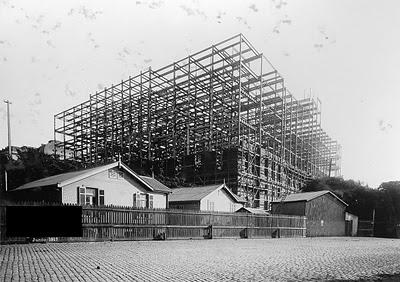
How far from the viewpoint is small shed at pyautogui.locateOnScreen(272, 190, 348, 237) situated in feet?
105

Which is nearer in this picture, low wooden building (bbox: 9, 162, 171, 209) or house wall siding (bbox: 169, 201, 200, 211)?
low wooden building (bbox: 9, 162, 171, 209)

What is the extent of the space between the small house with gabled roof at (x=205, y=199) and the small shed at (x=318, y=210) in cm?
490

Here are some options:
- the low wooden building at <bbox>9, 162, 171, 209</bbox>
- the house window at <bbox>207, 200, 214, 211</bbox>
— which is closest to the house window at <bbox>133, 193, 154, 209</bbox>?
the low wooden building at <bbox>9, 162, 171, 209</bbox>

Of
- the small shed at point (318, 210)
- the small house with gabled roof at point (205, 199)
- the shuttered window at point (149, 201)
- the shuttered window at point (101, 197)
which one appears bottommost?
the small shed at point (318, 210)

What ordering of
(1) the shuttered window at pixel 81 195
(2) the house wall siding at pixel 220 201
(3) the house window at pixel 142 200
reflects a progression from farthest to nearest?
(2) the house wall siding at pixel 220 201
(3) the house window at pixel 142 200
(1) the shuttered window at pixel 81 195

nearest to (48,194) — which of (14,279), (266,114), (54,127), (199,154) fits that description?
(14,279)

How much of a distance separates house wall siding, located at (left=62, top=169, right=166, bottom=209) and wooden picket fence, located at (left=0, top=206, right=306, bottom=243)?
4594mm

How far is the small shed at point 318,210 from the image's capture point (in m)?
31.9

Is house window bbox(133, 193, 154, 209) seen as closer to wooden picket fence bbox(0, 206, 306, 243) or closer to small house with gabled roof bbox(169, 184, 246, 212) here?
wooden picket fence bbox(0, 206, 306, 243)

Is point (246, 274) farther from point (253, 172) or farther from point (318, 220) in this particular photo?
point (253, 172)

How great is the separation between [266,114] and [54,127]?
3801 centimetres

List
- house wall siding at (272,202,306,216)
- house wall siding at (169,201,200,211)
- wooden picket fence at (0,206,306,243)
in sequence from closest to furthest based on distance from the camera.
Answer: wooden picket fence at (0,206,306,243), house wall siding at (169,201,200,211), house wall siding at (272,202,306,216)

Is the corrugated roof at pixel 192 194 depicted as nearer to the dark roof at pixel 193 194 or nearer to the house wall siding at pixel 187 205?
the dark roof at pixel 193 194

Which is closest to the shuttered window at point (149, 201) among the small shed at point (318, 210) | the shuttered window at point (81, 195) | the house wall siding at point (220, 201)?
the shuttered window at point (81, 195)
